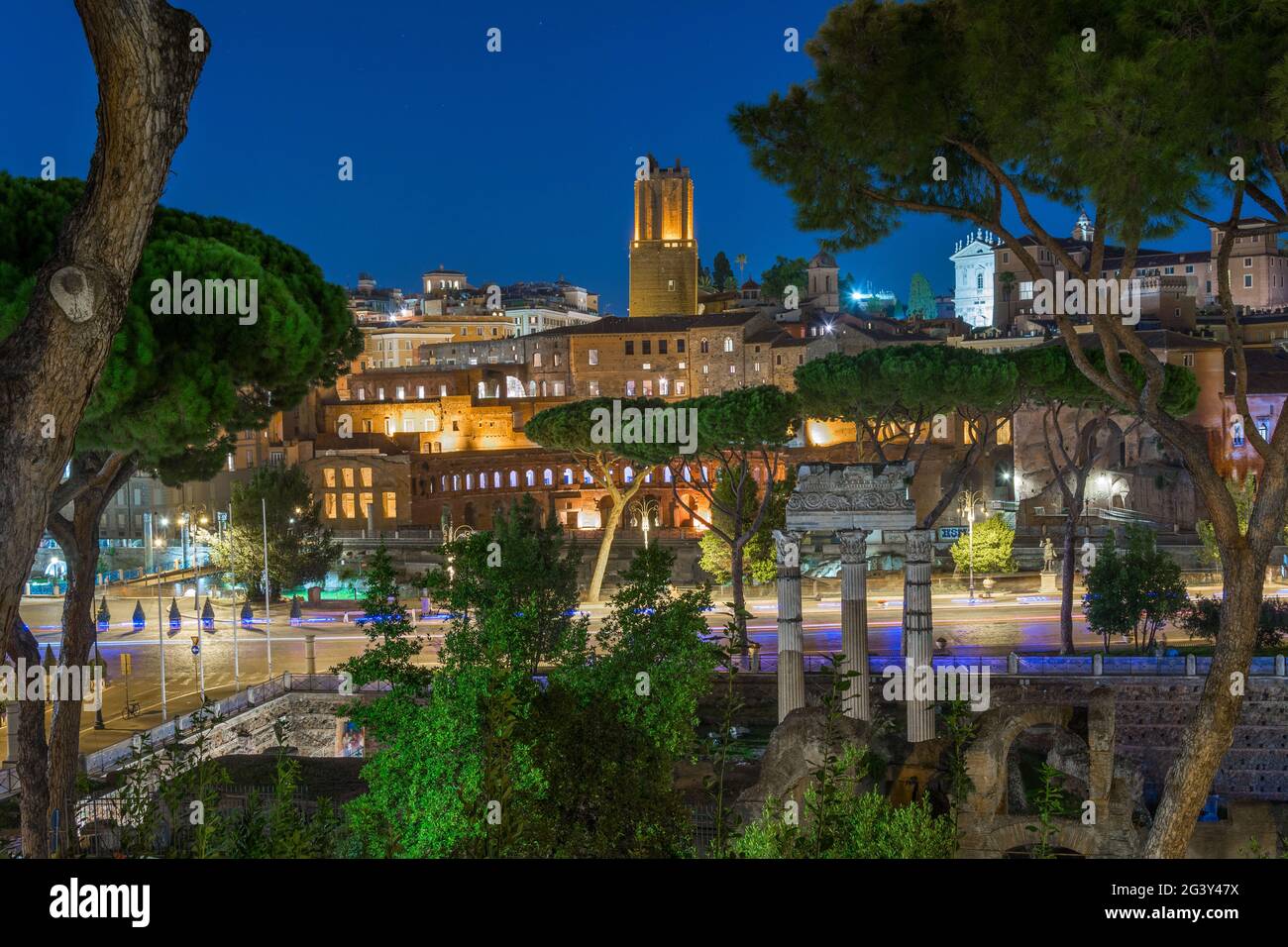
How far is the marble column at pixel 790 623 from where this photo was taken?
19109mm

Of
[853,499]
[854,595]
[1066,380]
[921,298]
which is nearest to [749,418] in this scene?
[1066,380]

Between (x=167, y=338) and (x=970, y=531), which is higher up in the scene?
Answer: (x=167, y=338)

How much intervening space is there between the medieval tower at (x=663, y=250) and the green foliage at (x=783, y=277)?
22.3 feet

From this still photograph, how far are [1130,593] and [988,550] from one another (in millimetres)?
10455

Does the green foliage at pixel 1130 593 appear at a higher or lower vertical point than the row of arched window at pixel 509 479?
lower

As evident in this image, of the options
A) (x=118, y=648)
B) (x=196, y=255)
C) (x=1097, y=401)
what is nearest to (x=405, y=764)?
(x=196, y=255)

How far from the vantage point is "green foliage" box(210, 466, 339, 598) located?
40.6 metres

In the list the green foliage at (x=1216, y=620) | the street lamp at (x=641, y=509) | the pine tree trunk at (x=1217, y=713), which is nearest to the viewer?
the pine tree trunk at (x=1217, y=713)

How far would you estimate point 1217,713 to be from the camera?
1006 centimetres

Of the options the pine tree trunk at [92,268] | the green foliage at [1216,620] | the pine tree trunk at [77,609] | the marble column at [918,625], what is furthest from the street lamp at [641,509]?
the pine tree trunk at [92,268]

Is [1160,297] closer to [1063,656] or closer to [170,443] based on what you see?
[1063,656]

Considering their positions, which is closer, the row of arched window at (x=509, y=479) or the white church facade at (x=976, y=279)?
the row of arched window at (x=509, y=479)

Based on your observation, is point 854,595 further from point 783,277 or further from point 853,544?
point 783,277

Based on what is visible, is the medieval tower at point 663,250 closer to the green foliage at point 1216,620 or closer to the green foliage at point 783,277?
the green foliage at point 783,277
